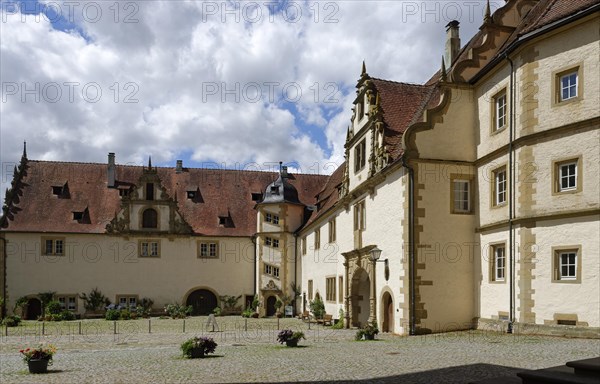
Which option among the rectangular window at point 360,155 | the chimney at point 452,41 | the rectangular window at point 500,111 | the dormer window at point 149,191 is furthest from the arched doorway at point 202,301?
the rectangular window at point 500,111

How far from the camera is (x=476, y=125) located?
22422 mm

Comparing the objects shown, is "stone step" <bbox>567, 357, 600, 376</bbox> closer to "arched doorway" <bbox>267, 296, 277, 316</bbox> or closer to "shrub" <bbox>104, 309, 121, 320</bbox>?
"shrub" <bbox>104, 309, 121, 320</bbox>

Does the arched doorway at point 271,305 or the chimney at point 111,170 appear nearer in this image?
the arched doorway at point 271,305

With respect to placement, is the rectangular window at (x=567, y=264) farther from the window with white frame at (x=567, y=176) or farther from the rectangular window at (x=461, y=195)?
the rectangular window at (x=461, y=195)

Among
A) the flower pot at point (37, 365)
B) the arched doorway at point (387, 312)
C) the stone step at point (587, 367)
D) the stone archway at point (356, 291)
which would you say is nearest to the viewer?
the stone step at point (587, 367)

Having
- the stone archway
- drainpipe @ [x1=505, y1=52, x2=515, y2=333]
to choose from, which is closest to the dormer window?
the stone archway

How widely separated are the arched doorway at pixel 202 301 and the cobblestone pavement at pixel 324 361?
75.7 ft

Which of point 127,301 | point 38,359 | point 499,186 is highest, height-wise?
point 499,186

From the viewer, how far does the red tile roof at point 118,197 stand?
4253cm

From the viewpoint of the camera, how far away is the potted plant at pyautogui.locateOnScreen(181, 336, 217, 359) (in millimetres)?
15680

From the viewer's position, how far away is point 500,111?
68.3ft

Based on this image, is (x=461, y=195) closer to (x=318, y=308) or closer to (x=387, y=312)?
(x=387, y=312)

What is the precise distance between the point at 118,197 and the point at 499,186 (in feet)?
103

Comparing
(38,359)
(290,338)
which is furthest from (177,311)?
(38,359)
